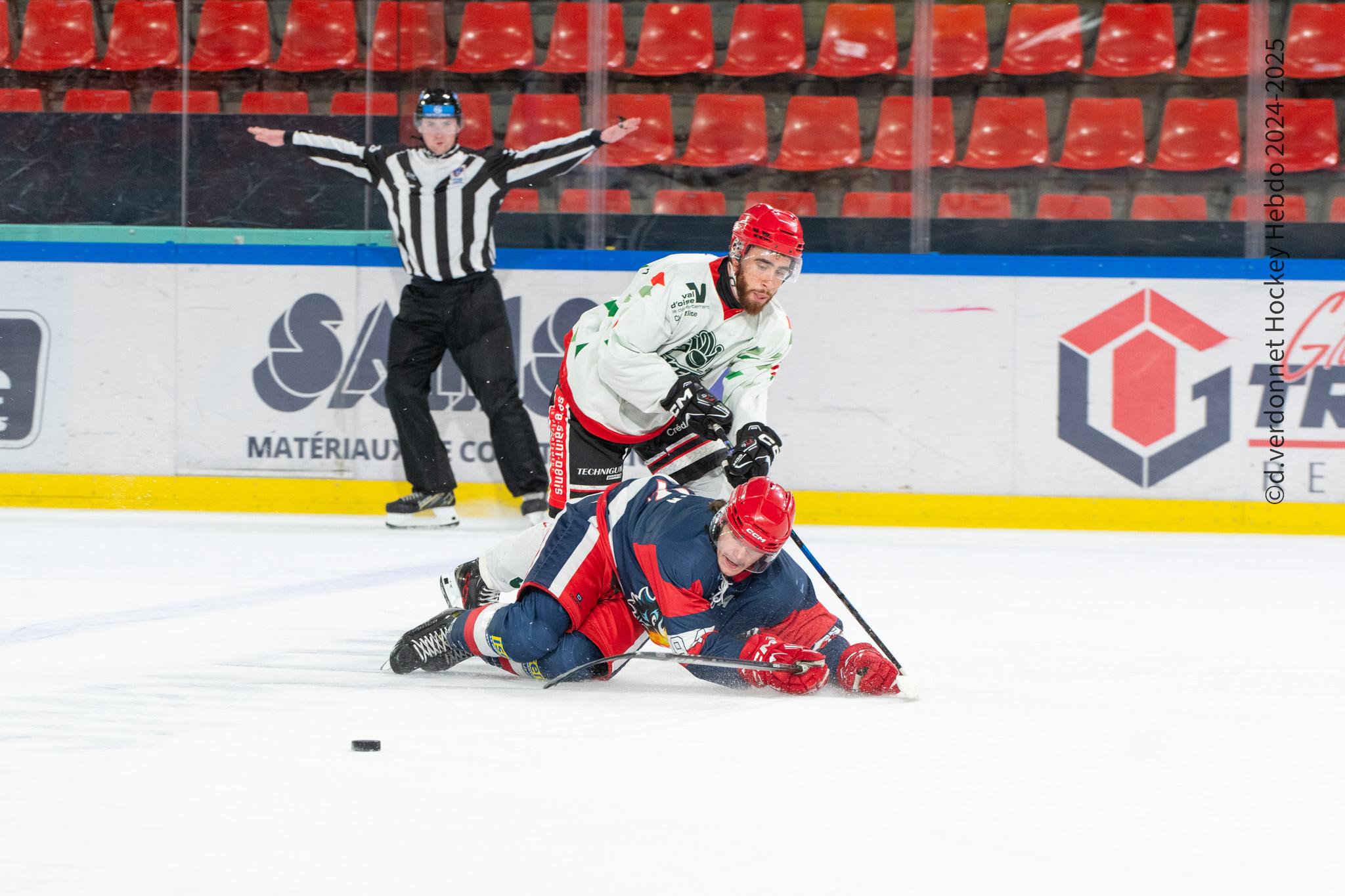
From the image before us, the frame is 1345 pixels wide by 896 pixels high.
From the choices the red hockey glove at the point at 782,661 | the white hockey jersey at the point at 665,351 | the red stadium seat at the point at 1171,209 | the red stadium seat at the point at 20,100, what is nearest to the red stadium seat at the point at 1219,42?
the red stadium seat at the point at 1171,209

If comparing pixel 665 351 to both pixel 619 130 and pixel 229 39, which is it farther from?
pixel 229 39

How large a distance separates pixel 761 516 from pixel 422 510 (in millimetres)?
3406

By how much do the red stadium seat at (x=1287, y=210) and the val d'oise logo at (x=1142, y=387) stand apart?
51cm

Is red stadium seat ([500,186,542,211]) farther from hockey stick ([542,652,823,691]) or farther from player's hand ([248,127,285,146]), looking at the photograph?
hockey stick ([542,652,823,691])

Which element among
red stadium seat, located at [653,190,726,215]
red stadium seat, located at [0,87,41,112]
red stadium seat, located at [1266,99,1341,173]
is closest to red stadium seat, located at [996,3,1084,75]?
red stadium seat, located at [1266,99,1341,173]

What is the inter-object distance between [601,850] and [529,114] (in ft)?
16.1

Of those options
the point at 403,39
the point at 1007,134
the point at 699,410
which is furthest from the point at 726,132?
the point at 699,410

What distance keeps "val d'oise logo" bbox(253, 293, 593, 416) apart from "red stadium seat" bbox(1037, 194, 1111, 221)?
6.31ft

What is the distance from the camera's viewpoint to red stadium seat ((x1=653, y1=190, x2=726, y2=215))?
6.44 m

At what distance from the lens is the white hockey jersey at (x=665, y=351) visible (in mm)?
3789

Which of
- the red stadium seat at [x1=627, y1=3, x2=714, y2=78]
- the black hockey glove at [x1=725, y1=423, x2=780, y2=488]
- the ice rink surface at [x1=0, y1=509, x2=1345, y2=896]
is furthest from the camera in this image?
the red stadium seat at [x1=627, y1=3, x2=714, y2=78]

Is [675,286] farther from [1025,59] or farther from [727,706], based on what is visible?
[1025,59]

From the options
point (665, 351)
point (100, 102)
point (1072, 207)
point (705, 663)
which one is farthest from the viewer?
point (100, 102)

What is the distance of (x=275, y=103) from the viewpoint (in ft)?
21.1
